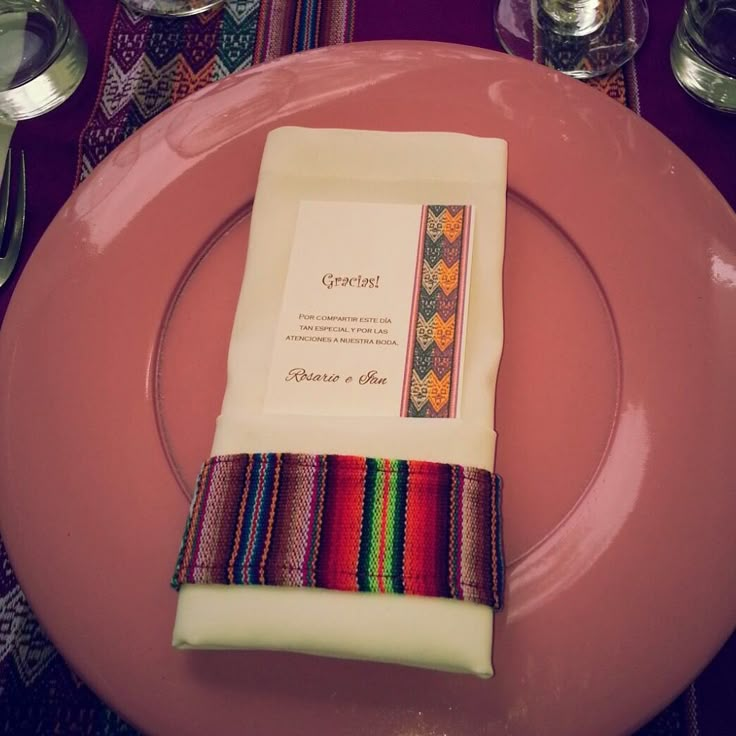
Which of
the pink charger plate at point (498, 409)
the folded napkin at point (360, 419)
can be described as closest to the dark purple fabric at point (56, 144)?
the pink charger plate at point (498, 409)

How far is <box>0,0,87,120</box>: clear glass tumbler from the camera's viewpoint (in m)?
0.67

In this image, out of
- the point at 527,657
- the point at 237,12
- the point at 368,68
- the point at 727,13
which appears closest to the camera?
the point at 527,657

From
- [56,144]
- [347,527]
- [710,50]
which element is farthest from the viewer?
[56,144]

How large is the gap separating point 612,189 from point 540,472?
0.19m

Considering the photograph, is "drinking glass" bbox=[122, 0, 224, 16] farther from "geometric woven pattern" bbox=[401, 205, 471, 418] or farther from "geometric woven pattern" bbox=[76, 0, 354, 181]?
"geometric woven pattern" bbox=[401, 205, 471, 418]

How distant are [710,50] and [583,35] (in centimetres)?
12

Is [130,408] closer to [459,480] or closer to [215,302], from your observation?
[215,302]

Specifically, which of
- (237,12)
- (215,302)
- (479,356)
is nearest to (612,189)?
(479,356)

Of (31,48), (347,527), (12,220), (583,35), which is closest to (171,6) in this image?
(31,48)

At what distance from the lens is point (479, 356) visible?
392 mm

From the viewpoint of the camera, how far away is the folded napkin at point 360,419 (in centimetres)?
34

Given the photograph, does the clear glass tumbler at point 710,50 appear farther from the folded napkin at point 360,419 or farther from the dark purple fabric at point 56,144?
the dark purple fabric at point 56,144

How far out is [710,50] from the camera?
595 millimetres

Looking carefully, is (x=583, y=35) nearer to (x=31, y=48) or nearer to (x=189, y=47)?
(x=189, y=47)
